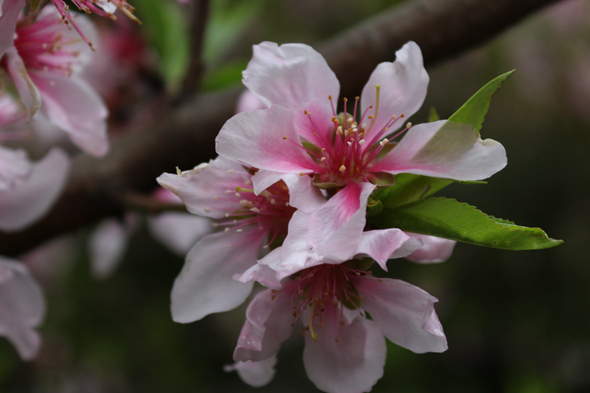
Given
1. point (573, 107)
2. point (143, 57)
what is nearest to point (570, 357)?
point (573, 107)

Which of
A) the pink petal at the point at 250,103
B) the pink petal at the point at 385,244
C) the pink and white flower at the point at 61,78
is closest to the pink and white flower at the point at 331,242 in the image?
the pink petal at the point at 385,244

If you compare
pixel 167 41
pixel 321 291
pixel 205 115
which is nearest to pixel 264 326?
pixel 321 291

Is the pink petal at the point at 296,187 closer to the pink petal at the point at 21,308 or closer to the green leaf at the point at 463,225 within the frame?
the green leaf at the point at 463,225

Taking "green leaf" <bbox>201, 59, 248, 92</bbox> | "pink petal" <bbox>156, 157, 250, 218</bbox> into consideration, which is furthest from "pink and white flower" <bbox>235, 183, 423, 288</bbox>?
"green leaf" <bbox>201, 59, 248, 92</bbox>

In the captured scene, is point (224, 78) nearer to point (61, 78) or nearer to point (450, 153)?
point (61, 78)

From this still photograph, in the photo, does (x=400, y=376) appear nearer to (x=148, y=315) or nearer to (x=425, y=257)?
(x=148, y=315)

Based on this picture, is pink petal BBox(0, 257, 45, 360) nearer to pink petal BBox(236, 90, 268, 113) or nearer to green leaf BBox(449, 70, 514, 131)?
pink petal BBox(236, 90, 268, 113)
